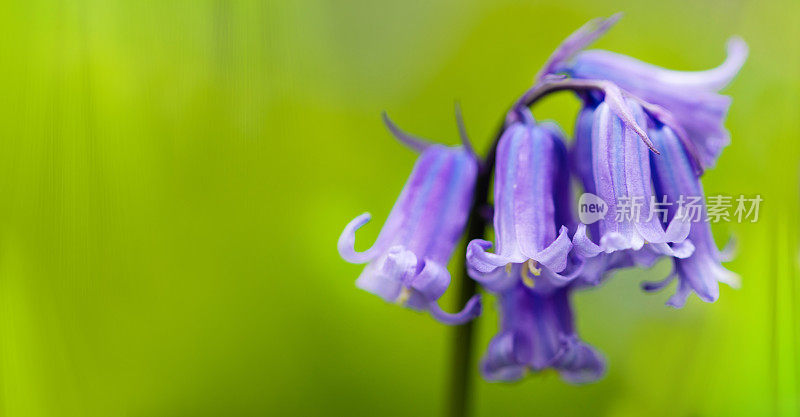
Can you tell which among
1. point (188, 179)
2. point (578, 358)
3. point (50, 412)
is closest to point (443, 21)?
point (188, 179)

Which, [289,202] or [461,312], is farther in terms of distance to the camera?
[289,202]

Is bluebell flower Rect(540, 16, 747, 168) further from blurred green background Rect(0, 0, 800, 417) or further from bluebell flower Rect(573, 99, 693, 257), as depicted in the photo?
blurred green background Rect(0, 0, 800, 417)

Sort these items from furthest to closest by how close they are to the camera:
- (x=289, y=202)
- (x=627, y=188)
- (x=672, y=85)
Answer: (x=289, y=202)
(x=672, y=85)
(x=627, y=188)

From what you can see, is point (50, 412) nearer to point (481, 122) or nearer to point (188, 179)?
point (188, 179)

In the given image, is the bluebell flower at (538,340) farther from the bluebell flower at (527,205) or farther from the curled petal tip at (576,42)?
the curled petal tip at (576,42)
